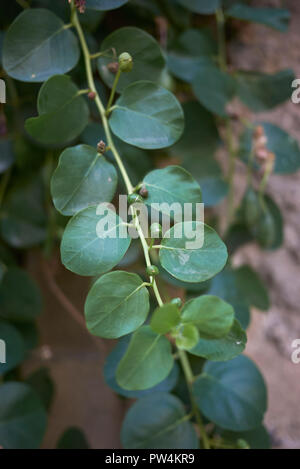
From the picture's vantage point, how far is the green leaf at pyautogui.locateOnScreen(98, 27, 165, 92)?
0.49m

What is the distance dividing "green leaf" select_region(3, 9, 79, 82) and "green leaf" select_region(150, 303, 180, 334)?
28 cm

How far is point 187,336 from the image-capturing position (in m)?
0.32

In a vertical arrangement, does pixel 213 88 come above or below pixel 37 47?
below

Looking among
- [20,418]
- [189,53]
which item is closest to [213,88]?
[189,53]

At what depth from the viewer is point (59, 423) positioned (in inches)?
31.9

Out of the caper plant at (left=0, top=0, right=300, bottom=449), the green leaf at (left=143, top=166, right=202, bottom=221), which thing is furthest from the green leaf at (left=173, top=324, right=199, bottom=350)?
the green leaf at (left=143, top=166, right=202, bottom=221)

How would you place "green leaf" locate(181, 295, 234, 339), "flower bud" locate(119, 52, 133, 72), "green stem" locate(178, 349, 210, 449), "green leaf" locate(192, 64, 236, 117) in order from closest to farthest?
"green leaf" locate(181, 295, 234, 339) → "flower bud" locate(119, 52, 133, 72) → "green stem" locate(178, 349, 210, 449) → "green leaf" locate(192, 64, 236, 117)

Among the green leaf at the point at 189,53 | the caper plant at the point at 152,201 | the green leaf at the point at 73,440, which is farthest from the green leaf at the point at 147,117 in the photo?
the green leaf at the point at 73,440

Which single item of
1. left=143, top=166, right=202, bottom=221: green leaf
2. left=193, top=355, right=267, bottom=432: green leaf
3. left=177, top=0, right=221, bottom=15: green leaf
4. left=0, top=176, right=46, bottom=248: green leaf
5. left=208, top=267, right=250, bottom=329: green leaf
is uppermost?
left=177, top=0, right=221, bottom=15: green leaf

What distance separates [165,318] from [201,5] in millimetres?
516

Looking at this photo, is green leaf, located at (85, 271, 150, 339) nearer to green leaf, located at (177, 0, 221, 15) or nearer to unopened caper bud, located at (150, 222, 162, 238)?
unopened caper bud, located at (150, 222, 162, 238)

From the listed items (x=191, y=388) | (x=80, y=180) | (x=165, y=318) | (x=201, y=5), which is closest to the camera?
(x=165, y=318)

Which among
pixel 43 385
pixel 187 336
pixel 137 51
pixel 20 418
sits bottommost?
pixel 43 385

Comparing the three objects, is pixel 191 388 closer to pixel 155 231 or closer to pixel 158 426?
pixel 158 426
